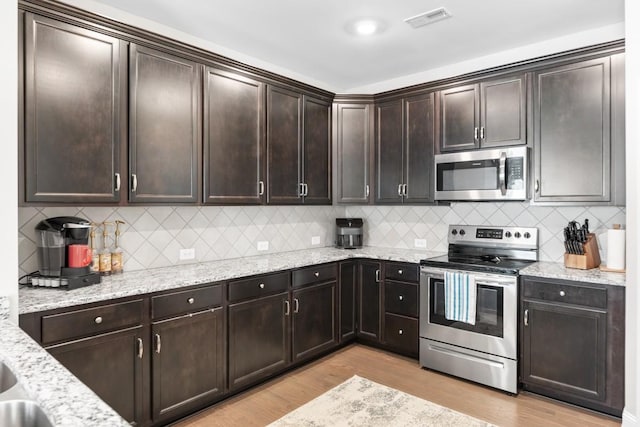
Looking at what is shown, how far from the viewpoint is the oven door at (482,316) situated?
3018 millimetres

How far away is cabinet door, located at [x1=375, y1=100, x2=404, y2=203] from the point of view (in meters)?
3.98

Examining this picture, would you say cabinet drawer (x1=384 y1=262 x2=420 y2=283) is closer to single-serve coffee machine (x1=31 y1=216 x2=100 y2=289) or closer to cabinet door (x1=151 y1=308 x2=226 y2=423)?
cabinet door (x1=151 y1=308 x2=226 y2=423)

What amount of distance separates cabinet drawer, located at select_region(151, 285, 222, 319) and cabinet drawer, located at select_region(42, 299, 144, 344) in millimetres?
103

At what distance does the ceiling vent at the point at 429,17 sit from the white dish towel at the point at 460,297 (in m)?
1.96

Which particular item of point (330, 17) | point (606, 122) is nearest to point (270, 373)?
point (330, 17)

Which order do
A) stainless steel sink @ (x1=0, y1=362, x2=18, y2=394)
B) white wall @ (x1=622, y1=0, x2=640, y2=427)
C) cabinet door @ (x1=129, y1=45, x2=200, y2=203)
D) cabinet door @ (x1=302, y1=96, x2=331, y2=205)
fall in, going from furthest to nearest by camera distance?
cabinet door @ (x1=302, y1=96, x2=331, y2=205)
cabinet door @ (x1=129, y1=45, x2=200, y2=203)
white wall @ (x1=622, y1=0, x2=640, y2=427)
stainless steel sink @ (x1=0, y1=362, x2=18, y2=394)

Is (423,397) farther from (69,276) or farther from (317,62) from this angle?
(317,62)

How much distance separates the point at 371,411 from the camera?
2.74 m

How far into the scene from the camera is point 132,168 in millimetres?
2570

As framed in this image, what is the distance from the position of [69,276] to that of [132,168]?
2.44 feet

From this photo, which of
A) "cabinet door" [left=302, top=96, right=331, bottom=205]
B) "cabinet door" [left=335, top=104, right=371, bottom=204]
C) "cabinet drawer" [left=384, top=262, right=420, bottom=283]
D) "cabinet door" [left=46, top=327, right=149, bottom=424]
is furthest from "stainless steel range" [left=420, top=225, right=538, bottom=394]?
"cabinet door" [left=46, top=327, right=149, bottom=424]

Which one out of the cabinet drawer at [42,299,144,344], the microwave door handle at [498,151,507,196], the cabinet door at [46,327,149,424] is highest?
the microwave door handle at [498,151,507,196]

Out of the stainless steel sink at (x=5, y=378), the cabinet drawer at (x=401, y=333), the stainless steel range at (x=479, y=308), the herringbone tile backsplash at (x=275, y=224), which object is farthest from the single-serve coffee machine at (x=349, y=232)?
the stainless steel sink at (x=5, y=378)

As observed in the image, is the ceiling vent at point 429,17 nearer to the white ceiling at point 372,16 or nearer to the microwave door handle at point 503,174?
the white ceiling at point 372,16
